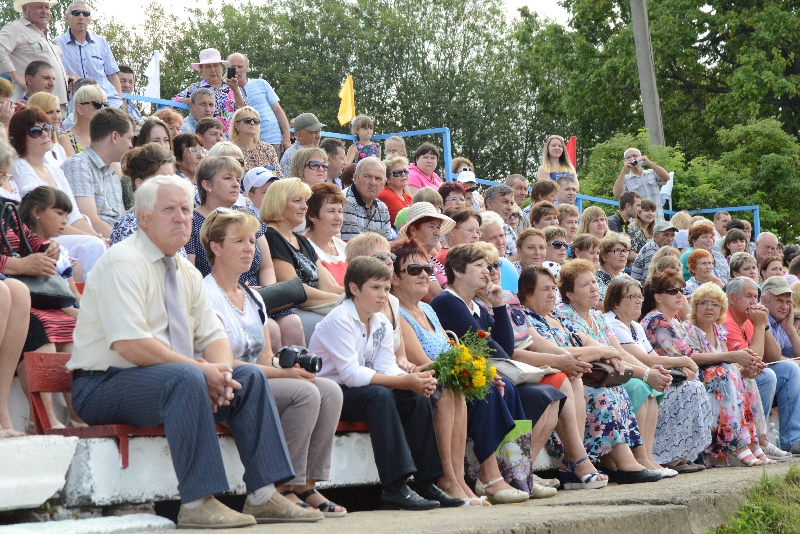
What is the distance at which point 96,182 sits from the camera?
7613 millimetres

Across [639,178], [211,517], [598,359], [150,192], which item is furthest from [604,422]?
[639,178]

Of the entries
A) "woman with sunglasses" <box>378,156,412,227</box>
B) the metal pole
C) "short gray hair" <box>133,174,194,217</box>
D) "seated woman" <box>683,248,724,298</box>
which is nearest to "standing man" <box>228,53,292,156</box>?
"woman with sunglasses" <box>378,156,412,227</box>

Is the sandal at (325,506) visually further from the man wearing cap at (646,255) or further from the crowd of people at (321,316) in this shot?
the man wearing cap at (646,255)

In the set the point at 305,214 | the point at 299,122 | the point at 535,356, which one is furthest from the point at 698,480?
the point at 299,122

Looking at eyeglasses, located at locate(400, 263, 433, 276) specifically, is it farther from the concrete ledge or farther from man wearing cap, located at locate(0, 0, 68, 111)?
man wearing cap, located at locate(0, 0, 68, 111)

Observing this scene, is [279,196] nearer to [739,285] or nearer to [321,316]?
[321,316]

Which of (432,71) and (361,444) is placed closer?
(361,444)

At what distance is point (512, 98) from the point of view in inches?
1706

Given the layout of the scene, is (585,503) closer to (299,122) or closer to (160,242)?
(160,242)

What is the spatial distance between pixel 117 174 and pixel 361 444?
346cm

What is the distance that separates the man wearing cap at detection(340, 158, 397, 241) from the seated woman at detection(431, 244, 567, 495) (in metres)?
2.06

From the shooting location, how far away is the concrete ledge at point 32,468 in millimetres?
4453

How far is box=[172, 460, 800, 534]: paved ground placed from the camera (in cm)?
439

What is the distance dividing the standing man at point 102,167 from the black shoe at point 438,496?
2988 mm
